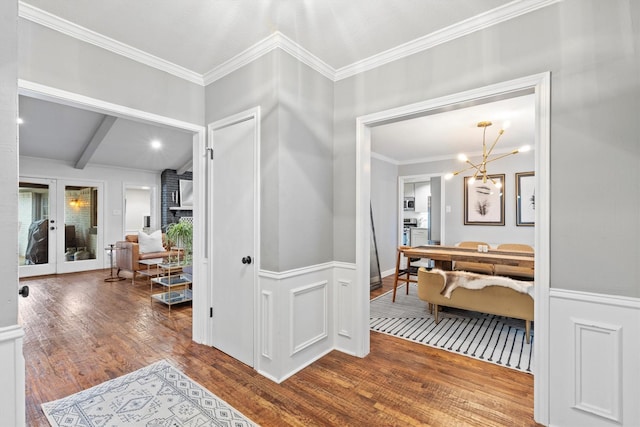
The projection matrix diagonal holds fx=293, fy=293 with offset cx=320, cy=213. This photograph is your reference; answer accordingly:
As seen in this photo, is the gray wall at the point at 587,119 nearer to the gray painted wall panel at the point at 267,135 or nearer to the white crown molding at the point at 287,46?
the white crown molding at the point at 287,46

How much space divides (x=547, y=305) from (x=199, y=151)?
3059mm

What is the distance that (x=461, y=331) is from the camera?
10.6ft

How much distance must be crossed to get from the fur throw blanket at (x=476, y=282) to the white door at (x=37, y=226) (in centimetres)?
768

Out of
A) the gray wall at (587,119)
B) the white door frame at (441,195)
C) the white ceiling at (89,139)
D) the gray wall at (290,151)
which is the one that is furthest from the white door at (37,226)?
the gray wall at (587,119)

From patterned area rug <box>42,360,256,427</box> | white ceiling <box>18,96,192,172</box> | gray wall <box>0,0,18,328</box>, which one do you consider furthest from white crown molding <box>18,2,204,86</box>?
patterned area rug <box>42,360,256,427</box>

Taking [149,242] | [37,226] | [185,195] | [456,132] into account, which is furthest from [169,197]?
[456,132]

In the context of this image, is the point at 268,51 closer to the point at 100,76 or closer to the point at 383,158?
the point at 100,76

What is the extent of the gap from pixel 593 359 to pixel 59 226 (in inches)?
339

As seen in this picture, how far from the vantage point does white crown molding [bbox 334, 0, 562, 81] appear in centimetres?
186

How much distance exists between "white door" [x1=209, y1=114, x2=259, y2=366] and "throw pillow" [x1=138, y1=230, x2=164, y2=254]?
14.5 feet

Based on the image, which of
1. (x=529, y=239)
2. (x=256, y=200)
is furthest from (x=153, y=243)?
(x=529, y=239)

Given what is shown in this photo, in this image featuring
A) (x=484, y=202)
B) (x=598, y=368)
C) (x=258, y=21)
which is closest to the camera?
(x=598, y=368)

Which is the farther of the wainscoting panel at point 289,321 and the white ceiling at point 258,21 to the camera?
the wainscoting panel at point 289,321

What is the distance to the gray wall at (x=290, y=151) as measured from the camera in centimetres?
229
